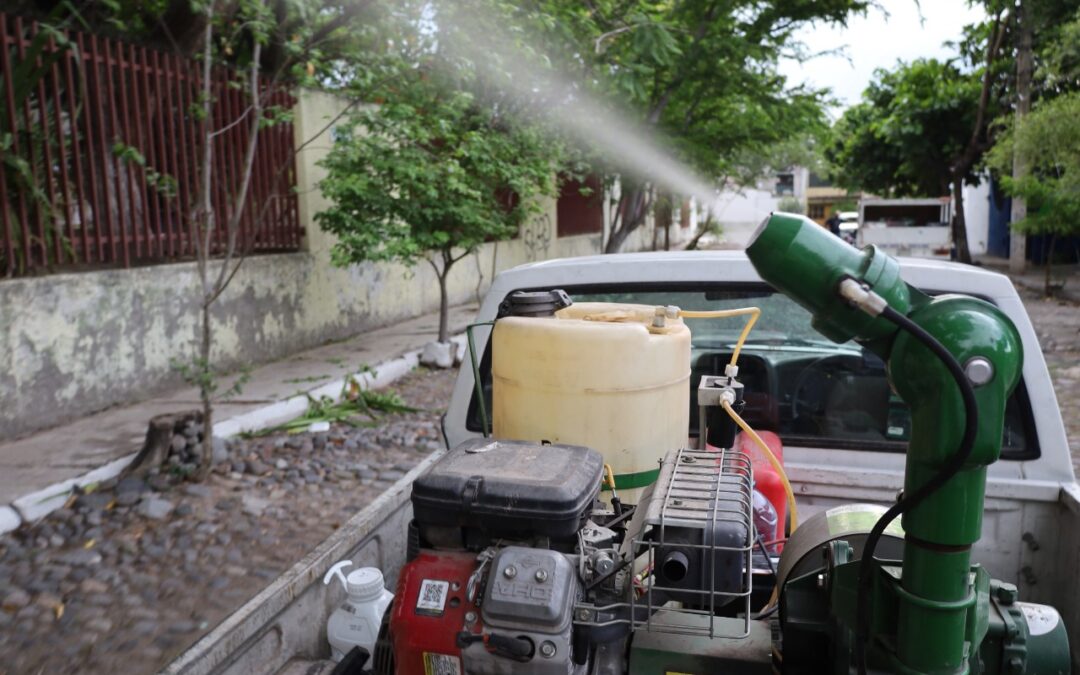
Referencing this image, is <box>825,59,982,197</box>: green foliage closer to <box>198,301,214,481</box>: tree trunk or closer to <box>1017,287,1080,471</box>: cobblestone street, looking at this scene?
<box>1017,287,1080,471</box>: cobblestone street

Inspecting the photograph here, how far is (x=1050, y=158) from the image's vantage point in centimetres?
1403

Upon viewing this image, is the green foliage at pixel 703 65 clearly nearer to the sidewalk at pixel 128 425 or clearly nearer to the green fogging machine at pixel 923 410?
the sidewalk at pixel 128 425

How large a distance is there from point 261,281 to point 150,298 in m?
1.55

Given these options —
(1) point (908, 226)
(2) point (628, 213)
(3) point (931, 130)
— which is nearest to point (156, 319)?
(2) point (628, 213)

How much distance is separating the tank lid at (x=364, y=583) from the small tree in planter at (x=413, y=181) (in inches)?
228

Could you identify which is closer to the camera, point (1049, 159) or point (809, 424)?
point (809, 424)

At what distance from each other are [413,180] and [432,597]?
688cm

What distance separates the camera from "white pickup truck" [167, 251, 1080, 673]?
2.11 meters

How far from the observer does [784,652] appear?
Answer: 60.1 inches

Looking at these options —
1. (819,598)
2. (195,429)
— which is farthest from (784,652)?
(195,429)

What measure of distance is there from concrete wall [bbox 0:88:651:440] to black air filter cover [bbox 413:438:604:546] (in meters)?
5.40

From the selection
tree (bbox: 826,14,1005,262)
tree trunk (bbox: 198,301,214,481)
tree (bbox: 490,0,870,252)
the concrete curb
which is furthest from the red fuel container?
tree (bbox: 826,14,1005,262)

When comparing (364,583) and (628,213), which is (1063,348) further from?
(364,583)

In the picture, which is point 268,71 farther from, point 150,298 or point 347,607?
point 347,607
